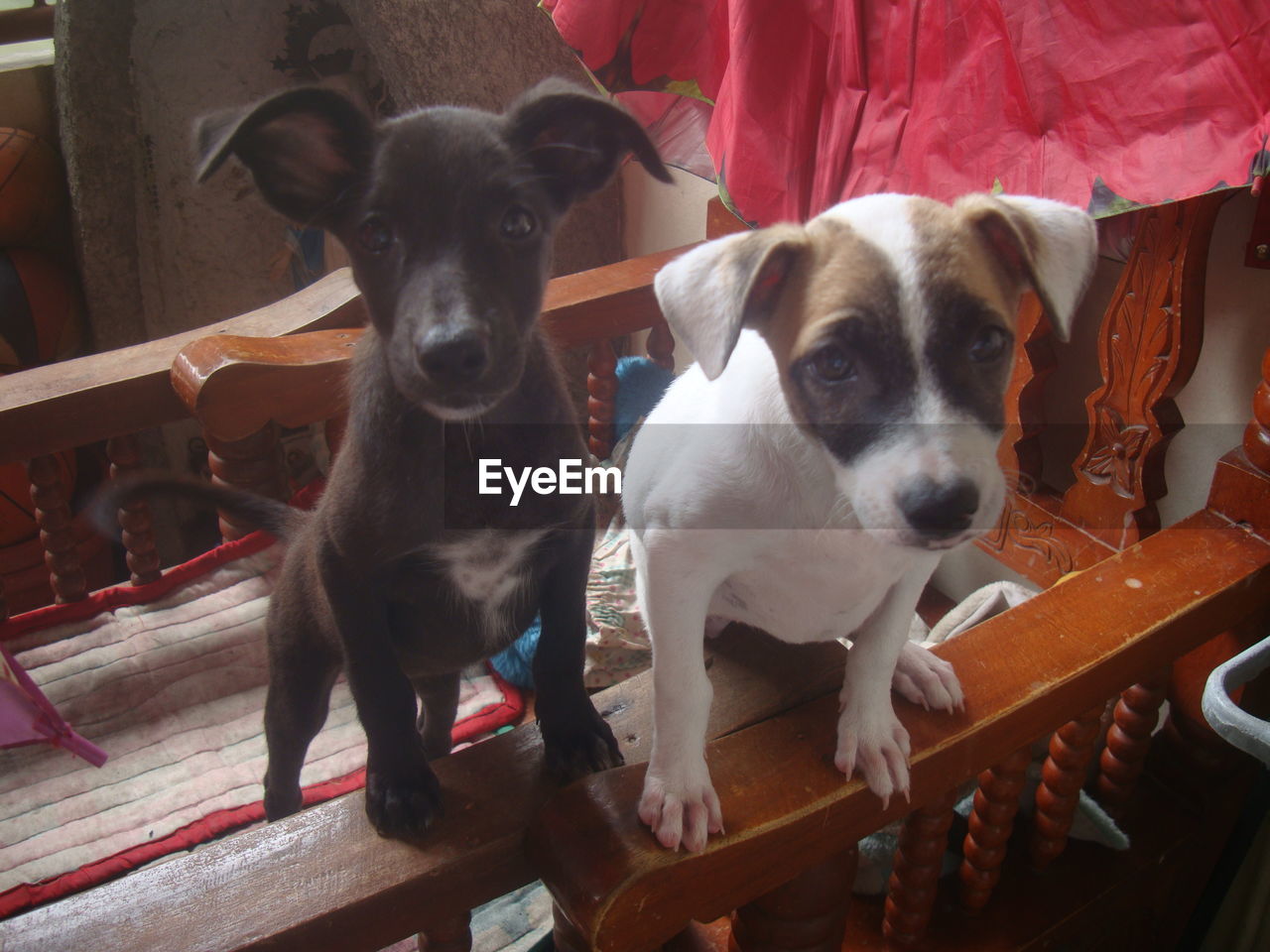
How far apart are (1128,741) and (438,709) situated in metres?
0.91

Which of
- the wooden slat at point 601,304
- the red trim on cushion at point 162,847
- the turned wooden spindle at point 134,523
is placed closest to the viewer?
the red trim on cushion at point 162,847

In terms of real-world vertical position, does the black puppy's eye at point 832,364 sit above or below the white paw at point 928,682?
above

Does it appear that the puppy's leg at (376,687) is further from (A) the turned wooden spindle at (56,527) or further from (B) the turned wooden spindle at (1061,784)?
(A) the turned wooden spindle at (56,527)

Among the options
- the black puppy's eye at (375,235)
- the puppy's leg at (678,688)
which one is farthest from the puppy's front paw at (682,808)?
the black puppy's eye at (375,235)

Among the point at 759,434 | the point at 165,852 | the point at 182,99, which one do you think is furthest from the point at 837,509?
the point at 182,99

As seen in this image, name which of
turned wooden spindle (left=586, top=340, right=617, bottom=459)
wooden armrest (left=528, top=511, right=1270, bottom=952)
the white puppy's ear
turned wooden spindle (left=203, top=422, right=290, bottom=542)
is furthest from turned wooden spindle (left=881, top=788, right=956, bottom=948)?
turned wooden spindle (left=203, top=422, right=290, bottom=542)

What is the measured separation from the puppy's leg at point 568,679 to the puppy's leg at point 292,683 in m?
0.27

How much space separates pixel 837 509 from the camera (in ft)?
2.35

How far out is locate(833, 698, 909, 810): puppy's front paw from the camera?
31.1 inches

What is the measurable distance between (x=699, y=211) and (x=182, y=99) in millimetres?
1474

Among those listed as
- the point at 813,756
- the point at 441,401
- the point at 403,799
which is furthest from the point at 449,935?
the point at 441,401

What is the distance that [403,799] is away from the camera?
2.55 feet

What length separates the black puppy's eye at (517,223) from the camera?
2.40 ft

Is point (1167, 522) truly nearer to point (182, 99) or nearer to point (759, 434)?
point (759, 434)
